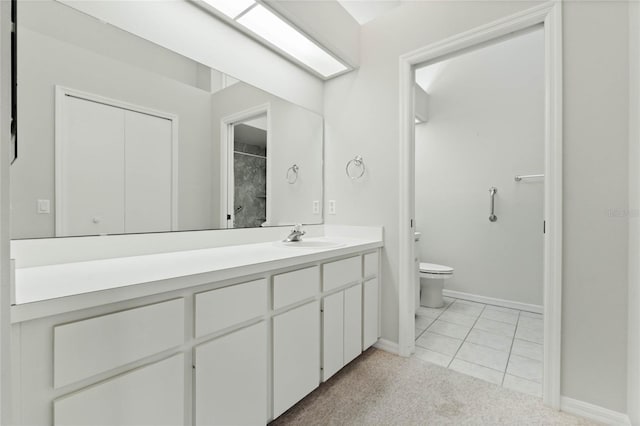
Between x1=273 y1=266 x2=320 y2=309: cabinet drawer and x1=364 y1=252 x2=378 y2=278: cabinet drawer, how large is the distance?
52cm

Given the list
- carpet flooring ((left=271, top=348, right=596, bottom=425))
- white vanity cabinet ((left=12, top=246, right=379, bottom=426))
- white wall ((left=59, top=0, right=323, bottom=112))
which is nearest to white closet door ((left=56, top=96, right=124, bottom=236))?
white wall ((left=59, top=0, right=323, bottom=112))

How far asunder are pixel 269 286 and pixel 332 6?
1.95m

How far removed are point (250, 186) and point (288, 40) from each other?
42.4 inches

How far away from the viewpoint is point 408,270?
2004 millimetres

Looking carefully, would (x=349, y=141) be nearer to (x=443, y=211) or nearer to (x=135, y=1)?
(x=135, y=1)

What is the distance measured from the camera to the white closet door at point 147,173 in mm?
1310

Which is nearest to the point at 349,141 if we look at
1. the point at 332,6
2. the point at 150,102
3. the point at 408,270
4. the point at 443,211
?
the point at 332,6

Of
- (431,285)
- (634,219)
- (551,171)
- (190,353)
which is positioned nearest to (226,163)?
(190,353)

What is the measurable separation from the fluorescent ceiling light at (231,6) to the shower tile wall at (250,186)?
752mm

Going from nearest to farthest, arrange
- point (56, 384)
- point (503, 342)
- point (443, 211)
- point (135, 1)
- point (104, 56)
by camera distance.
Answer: point (56, 384) → point (104, 56) → point (135, 1) → point (503, 342) → point (443, 211)

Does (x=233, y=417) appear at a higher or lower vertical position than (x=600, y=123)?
lower

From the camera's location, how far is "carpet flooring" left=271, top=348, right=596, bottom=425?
138 cm

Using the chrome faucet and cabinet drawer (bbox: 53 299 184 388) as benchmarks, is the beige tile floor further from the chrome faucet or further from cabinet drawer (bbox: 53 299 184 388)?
cabinet drawer (bbox: 53 299 184 388)

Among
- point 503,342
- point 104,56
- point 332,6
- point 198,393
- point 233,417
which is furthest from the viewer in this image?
point 503,342
